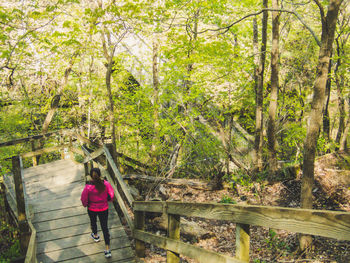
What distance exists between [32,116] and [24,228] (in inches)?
410

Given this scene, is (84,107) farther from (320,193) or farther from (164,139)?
(320,193)

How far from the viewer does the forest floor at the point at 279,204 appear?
5.94m

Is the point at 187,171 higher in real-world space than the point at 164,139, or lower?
lower

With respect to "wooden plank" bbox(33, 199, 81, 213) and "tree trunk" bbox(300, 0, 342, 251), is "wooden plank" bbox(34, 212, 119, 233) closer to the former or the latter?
"wooden plank" bbox(33, 199, 81, 213)

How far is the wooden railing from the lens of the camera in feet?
6.18

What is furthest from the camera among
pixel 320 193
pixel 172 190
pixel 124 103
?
pixel 124 103

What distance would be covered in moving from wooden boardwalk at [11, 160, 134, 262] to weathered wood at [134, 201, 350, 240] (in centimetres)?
268

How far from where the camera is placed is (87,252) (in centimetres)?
503

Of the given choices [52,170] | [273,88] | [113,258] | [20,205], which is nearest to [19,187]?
[20,205]

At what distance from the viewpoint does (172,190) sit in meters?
9.91

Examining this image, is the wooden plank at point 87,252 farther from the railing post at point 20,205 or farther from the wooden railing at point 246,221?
the wooden railing at point 246,221

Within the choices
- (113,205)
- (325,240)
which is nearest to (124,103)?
(113,205)

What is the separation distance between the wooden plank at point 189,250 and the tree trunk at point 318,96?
357 cm

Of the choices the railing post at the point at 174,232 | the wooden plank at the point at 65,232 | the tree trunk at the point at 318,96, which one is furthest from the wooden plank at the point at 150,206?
the tree trunk at the point at 318,96
